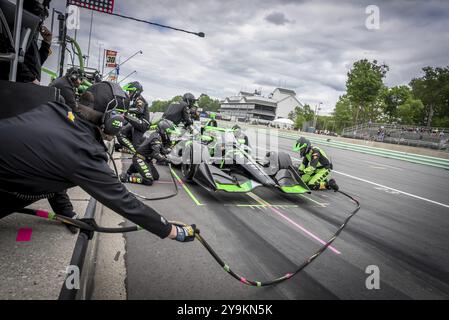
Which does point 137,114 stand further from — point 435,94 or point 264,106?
point 264,106

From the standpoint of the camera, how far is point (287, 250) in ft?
11.9

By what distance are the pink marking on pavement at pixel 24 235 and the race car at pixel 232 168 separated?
115 inches

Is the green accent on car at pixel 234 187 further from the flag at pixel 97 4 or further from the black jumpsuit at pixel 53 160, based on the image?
the flag at pixel 97 4

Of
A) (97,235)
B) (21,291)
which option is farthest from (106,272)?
(21,291)

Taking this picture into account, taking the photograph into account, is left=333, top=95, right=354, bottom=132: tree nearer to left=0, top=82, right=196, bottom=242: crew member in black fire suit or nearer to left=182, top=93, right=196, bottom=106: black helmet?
left=182, top=93, right=196, bottom=106: black helmet

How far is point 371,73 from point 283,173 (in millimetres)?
Answer: 40209

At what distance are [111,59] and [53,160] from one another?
23236 millimetres

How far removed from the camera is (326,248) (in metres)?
3.83

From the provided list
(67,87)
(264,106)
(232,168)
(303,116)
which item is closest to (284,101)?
(264,106)

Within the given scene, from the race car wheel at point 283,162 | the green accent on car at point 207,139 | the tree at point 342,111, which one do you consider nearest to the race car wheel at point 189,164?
the green accent on car at point 207,139

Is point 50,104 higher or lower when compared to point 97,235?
higher
